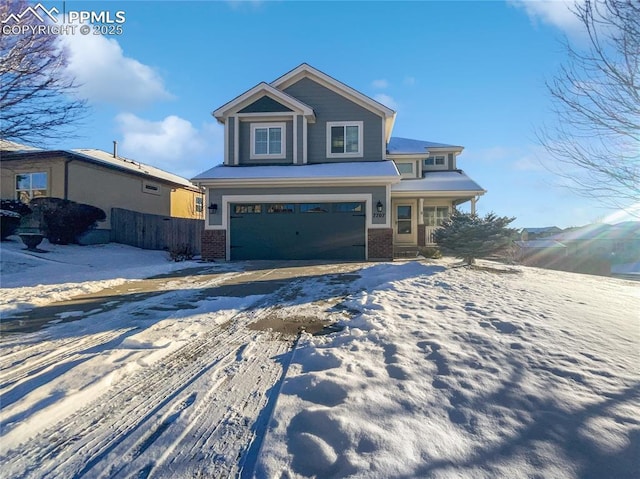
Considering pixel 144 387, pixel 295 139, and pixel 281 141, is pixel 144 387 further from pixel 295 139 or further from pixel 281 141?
pixel 281 141

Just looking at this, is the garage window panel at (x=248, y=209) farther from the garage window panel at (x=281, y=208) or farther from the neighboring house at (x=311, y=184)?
the garage window panel at (x=281, y=208)

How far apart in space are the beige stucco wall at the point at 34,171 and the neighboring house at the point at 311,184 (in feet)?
25.4

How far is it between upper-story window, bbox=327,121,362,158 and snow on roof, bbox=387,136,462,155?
416cm

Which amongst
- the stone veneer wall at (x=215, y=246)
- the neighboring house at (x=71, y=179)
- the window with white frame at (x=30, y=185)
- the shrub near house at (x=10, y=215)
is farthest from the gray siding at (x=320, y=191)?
the window with white frame at (x=30, y=185)

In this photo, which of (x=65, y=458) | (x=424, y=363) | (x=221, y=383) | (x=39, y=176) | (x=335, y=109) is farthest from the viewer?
(x=39, y=176)

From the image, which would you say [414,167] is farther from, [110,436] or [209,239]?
[110,436]

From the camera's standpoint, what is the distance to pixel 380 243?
38.9 ft

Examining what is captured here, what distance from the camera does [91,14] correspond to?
8.96 m

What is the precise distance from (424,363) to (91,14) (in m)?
12.2

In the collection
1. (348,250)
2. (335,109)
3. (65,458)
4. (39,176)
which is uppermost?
(335,109)

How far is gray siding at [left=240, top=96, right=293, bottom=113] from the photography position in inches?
524

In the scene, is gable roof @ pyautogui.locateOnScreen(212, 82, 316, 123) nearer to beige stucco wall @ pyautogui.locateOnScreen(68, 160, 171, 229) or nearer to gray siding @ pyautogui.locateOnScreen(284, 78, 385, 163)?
gray siding @ pyautogui.locateOnScreen(284, 78, 385, 163)

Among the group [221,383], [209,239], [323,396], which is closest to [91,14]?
[209,239]

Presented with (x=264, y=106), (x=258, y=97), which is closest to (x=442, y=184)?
(x=264, y=106)
